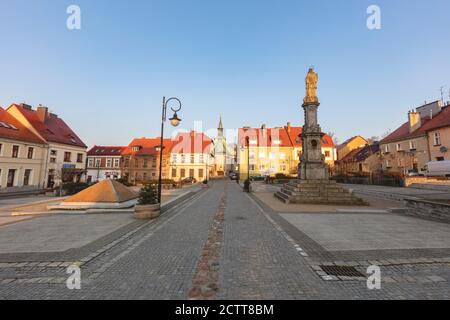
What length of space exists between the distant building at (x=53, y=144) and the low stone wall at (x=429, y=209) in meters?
35.9

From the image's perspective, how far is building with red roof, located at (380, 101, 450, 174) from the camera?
29.7 meters

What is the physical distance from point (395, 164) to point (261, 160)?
25490 millimetres

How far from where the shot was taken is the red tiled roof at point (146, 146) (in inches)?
1880

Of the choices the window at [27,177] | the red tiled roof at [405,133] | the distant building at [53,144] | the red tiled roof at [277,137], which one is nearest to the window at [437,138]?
the red tiled roof at [405,133]

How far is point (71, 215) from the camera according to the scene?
33.4 feet

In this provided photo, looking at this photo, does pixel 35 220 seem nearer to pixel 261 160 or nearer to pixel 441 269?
pixel 441 269

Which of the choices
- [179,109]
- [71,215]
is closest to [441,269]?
[179,109]

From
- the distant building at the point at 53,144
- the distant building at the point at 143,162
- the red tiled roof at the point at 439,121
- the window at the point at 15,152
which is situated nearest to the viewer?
the window at the point at 15,152

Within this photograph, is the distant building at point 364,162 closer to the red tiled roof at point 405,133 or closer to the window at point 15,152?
the red tiled roof at point 405,133

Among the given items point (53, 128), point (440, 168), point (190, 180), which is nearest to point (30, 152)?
point (53, 128)

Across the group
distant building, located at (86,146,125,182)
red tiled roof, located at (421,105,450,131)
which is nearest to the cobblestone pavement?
red tiled roof, located at (421,105,450,131)

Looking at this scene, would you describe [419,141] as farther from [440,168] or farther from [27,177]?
[27,177]

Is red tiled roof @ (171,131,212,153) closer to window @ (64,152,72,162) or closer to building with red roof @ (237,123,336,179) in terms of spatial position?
building with red roof @ (237,123,336,179)

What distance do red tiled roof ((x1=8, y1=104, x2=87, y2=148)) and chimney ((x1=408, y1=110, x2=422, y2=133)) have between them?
5880cm
